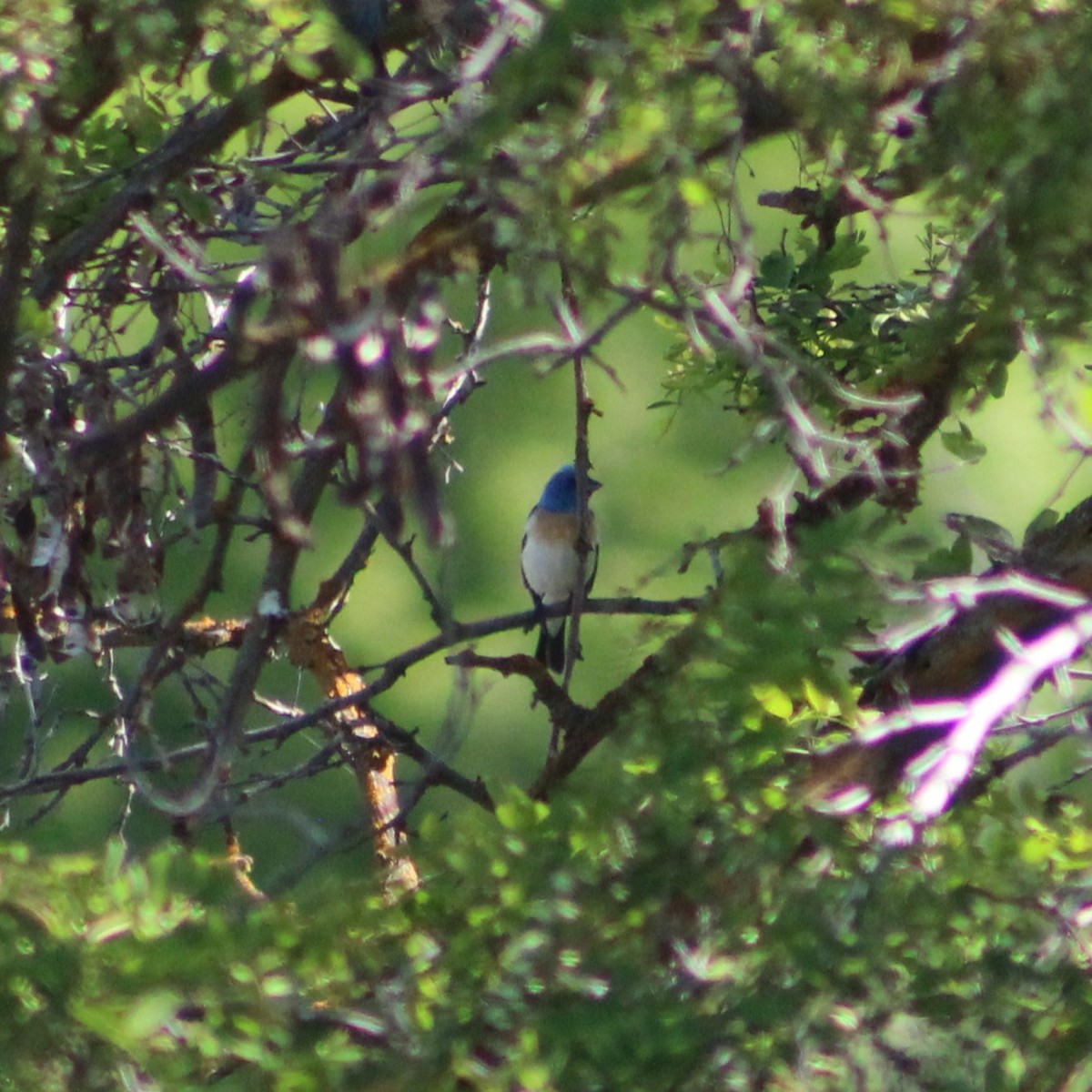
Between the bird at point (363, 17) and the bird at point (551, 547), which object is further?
the bird at point (551, 547)

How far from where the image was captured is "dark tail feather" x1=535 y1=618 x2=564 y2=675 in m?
4.78

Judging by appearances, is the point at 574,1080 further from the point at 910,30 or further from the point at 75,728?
the point at 75,728

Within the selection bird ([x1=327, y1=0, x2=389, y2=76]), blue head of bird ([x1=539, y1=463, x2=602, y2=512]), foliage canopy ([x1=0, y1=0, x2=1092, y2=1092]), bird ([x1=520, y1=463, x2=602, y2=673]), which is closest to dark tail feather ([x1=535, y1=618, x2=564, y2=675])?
bird ([x1=520, y1=463, x2=602, y2=673])

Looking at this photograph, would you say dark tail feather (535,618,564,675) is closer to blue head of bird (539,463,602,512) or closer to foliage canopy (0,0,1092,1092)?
blue head of bird (539,463,602,512)

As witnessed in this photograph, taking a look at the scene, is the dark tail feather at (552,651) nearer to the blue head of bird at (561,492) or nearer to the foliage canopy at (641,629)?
the blue head of bird at (561,492)

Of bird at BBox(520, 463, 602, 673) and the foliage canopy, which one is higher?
bird at BBox(520, 463, 602, 673)

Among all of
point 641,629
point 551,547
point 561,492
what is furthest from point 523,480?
point 641,629

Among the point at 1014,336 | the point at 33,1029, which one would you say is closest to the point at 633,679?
the point at 1014,336

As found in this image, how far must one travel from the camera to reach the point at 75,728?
4.87 m

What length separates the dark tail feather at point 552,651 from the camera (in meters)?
4.78

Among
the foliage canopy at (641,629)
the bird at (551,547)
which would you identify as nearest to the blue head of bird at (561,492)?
the bird at (551,547)

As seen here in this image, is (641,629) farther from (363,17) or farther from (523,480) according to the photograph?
(523,480)

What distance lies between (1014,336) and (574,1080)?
942mm

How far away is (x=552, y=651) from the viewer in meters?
4.91
